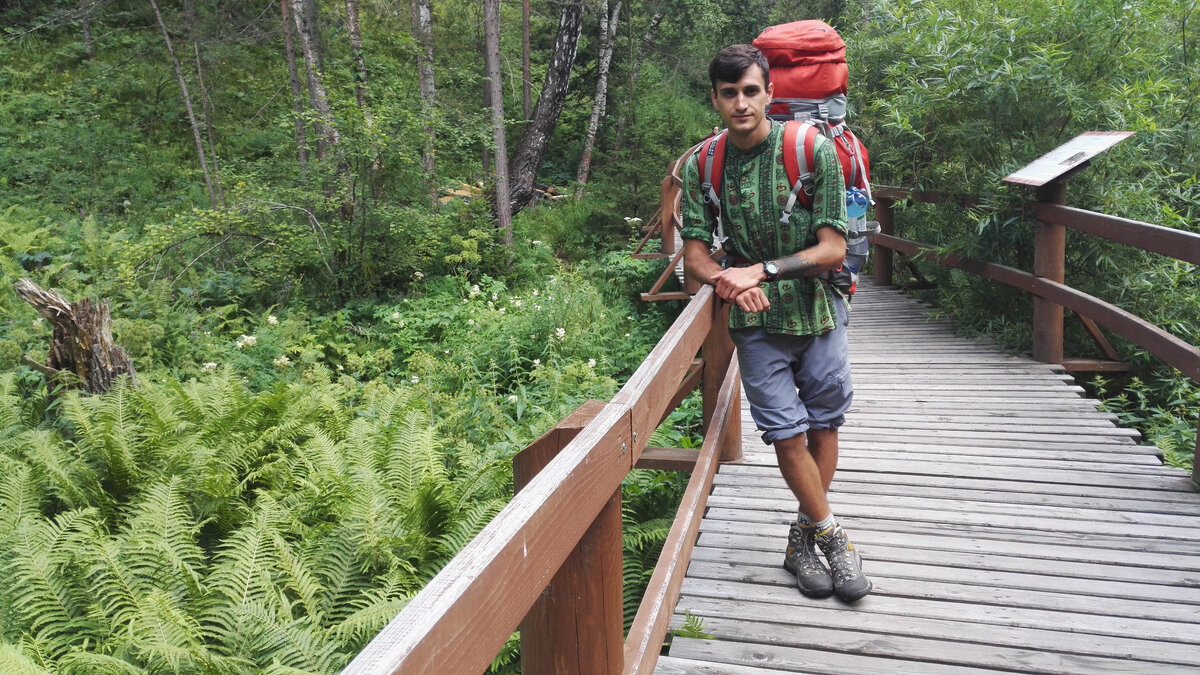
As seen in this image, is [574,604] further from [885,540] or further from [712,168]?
[885,540]

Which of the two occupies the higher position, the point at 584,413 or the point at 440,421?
the point at 584,413

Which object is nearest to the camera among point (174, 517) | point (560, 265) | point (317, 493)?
point (174, 517)

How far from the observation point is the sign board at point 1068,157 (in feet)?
17.3

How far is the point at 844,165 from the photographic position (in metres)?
3.13

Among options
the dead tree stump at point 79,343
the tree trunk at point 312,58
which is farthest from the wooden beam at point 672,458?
the tree trunk at point 312,58

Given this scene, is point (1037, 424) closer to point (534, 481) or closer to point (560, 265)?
point (534, 481)

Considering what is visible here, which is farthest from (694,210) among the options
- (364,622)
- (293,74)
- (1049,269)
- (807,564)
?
(293,74)

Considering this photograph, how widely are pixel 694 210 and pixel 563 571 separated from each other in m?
1.74

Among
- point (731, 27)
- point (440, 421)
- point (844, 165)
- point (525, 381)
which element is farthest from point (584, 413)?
point (731, 27)

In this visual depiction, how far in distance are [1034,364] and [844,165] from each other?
4.09 meters

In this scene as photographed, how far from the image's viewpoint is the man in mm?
2920

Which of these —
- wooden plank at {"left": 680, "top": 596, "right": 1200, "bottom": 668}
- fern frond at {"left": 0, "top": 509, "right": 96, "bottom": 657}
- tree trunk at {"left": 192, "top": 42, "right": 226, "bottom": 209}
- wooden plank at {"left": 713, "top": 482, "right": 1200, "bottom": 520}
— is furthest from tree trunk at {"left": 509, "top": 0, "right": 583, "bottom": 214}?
wooden plank at {"left": 680, "top": 596, "right": 1200, "bottom": 668}

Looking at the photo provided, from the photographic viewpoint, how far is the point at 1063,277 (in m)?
6.25

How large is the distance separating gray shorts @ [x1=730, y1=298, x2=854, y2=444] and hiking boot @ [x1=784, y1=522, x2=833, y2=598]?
1.50 ft
